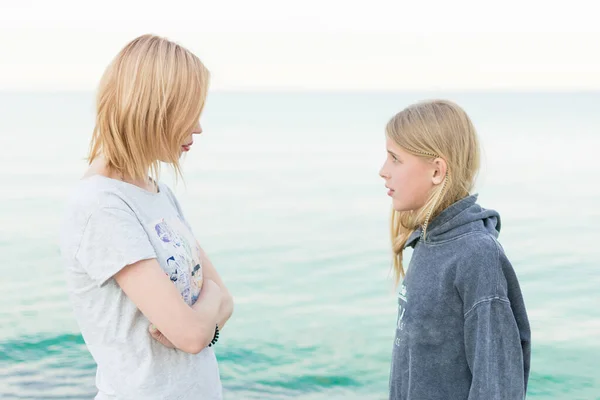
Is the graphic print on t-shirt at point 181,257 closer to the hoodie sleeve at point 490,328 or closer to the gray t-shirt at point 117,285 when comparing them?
the gray t-shirt at point 117,285

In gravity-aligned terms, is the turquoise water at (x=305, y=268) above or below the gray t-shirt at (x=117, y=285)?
below

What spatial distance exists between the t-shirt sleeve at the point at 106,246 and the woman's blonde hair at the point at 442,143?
33.3 inches

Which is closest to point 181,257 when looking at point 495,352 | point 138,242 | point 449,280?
point 138,242

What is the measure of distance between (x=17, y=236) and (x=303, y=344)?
5.21 meters

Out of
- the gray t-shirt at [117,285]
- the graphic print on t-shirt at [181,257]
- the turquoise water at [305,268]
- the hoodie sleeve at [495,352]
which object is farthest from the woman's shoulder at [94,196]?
the turquoise water at [305,268]

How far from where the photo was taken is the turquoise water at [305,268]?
6219mm

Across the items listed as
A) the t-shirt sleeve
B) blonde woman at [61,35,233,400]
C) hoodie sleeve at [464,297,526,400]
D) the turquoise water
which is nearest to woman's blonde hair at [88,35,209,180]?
blonde woman at [61,35,233,400]

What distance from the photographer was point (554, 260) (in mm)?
9461

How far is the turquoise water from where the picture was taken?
245 inches

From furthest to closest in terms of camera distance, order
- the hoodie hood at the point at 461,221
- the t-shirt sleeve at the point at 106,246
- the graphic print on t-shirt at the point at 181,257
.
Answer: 1. the hoodie hood at the point at 461,221
2. the graphic print on t-shirt at the point at 181,257
3. the t-shirt sleeve at the point at 106,246

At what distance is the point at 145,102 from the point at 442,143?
33.7 inches

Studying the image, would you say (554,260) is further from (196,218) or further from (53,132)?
(53,132)

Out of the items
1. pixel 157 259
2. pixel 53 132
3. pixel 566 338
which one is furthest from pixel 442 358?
pixel 53 132

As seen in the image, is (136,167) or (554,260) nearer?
(136,167)
